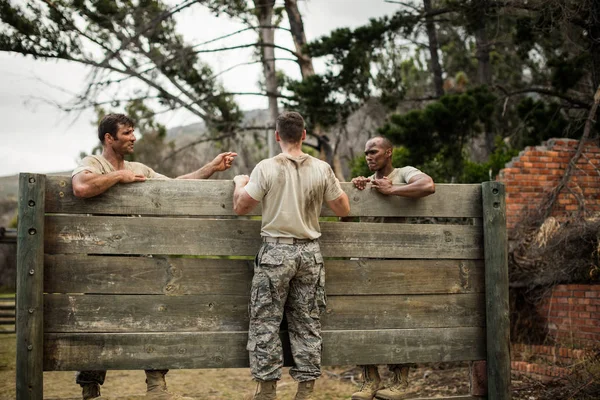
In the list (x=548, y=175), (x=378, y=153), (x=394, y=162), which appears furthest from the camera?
(x=394, y=162)

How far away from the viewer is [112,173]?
4.31 m

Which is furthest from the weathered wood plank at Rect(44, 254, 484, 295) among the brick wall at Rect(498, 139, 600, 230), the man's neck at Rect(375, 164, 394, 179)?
the brick wall at Rect(498, 139, 600, 230)

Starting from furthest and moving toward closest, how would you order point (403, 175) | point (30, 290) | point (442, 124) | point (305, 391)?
point (442, 124) → point (403, 175) → point (305, 391) → point (30, 290)

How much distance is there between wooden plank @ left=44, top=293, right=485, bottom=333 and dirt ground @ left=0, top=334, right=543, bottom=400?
2.64 meters

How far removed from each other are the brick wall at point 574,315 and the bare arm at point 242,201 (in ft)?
17.1

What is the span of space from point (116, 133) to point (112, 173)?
0.53 m

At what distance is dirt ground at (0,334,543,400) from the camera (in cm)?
760

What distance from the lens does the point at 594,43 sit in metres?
10.7

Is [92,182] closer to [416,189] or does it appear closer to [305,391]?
[305,391]

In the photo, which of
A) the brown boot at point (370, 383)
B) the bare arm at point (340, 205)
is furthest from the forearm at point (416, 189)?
the brown boot at point (370, 383)

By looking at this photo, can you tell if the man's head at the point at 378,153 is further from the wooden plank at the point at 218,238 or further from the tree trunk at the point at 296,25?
the tree trunk at the point at 296,25

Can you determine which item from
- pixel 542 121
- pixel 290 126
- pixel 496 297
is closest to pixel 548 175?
pixel 542 121

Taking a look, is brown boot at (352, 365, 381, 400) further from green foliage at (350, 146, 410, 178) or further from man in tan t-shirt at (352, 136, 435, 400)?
green foliage at (350, 146, 410, 178)

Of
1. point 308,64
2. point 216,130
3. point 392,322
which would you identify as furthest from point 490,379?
point 216,130
